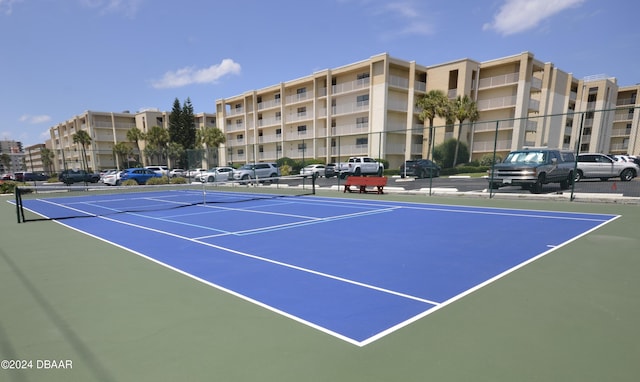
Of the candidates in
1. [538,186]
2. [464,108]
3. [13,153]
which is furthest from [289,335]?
[13,153]

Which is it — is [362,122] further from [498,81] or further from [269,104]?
[269,104]

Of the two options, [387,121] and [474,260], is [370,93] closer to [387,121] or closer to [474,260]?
[387,121]

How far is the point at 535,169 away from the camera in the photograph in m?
14.5

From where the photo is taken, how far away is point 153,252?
6.88m

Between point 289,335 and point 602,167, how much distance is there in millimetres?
23404

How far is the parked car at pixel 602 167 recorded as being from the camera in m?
18.8

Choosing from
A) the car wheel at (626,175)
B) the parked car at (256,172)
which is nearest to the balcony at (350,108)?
the parked car at (256,172)

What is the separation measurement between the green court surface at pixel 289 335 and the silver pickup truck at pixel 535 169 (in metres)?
10.3

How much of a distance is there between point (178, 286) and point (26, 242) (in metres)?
6.09

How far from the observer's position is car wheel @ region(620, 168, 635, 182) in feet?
63.8

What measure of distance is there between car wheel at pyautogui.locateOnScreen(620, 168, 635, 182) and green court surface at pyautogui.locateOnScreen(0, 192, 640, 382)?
761 inches

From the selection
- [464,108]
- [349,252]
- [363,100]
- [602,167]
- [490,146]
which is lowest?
[349,252]

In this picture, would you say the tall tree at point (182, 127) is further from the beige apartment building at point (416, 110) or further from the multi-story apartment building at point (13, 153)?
the multi-story apartment building at point (13, 153)

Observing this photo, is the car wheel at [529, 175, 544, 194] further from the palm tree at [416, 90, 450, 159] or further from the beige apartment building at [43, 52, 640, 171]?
the palm tree at [416, 90, 450, 159]
